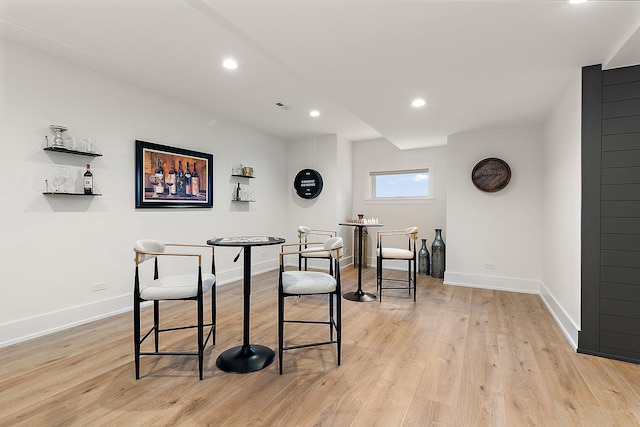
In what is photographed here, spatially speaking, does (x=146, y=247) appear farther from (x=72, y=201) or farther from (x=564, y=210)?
(x=564, y=210)

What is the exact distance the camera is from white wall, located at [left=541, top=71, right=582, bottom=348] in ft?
8.67

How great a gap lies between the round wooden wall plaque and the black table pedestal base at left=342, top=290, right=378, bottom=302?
2.26m

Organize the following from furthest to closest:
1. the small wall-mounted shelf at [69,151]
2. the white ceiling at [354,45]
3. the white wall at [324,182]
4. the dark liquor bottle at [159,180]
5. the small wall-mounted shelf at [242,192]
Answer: the white wall at [324,182], the small wall-mounted shelf at [242,192], the dark liquor bottle at [159,180], the small wall-mounted shelf at [69,151], the white ceiling at [354,45]

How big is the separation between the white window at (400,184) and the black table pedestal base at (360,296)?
2.49 meters

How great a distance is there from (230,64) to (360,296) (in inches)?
119

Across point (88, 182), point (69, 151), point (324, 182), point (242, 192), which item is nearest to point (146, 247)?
point (88, 182)

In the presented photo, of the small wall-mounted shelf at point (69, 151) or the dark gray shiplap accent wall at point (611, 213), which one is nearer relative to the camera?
the dark gray shiplap accent wall at point (611, 213)

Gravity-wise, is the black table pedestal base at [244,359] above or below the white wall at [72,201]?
below

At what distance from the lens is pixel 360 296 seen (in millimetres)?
4035

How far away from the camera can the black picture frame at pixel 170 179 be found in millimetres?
3600

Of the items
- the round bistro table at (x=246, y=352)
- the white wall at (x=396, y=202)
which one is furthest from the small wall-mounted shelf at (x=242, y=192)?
the round bistro table at (x=246, y=352)

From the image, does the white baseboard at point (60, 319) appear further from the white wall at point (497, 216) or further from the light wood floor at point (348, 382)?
the white wall at point (497, 216)

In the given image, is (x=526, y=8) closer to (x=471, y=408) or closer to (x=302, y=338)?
(x=471, y=408)

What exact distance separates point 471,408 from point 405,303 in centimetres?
203
